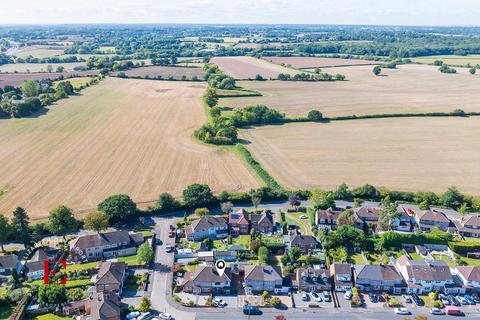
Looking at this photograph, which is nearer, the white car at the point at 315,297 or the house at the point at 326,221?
the white car at the point at 315,297

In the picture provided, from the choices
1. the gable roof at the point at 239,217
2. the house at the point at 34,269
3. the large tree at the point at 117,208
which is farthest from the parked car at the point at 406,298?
the house at the point at 34,269

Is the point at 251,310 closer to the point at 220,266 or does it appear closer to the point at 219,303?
the point at 219,303

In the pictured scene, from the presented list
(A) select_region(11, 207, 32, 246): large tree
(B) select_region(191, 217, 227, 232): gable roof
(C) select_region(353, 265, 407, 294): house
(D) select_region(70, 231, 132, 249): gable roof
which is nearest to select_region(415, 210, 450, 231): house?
(C) select_region(353, 265, 407, 294): house

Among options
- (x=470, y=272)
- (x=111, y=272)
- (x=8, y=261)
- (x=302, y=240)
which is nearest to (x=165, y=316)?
(x=111, y=272)

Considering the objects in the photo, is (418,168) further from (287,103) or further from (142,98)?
(142,98)

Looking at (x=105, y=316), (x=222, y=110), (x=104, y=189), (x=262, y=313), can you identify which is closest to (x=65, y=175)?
(x=104, y=189)

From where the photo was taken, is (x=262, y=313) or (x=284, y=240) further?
(x=284, y=240)

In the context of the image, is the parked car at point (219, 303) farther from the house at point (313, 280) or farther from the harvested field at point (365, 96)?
the harvested field at point (365, 96)
